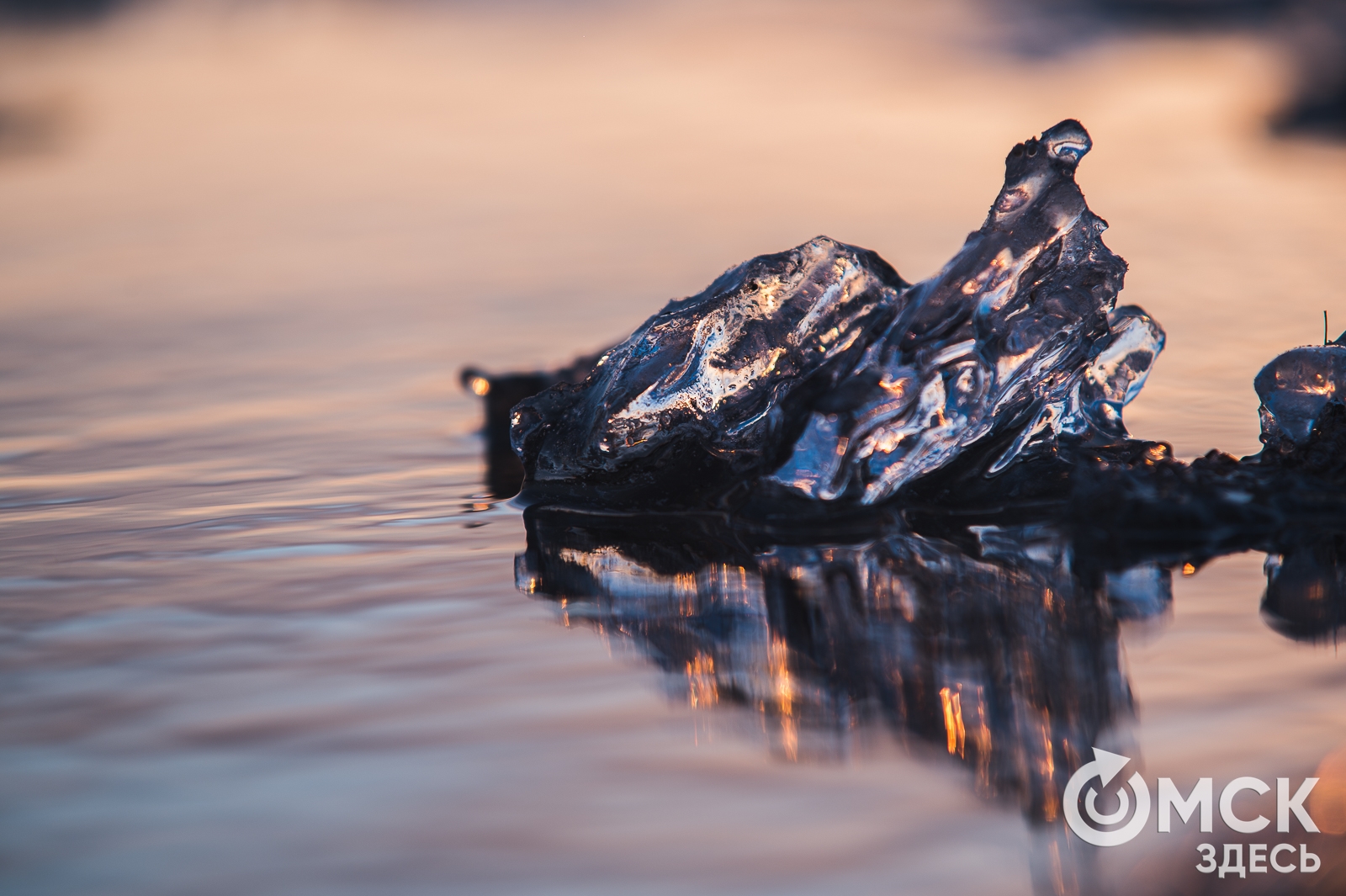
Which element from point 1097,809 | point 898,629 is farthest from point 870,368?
point 1097,809

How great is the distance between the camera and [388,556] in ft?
6.63

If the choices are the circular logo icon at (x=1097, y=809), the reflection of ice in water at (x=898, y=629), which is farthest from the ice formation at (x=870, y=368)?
the circular logo icon at (x=1097, y=809)

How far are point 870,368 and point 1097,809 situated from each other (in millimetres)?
1344

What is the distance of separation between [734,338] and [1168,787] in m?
1.51

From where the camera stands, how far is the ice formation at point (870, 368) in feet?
7.36

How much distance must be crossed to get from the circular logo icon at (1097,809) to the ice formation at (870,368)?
112 cm

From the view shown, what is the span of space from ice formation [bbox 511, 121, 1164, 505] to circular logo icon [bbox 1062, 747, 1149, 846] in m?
1.12

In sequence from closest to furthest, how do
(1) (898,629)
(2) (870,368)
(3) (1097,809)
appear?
(3) (1097,809)
(1) (898,629)
(2) (870,368)

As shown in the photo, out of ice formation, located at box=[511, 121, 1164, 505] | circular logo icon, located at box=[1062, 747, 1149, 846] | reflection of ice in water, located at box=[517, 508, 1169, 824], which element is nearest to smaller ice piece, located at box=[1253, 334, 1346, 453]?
ice formation, located at box=[511, 121, 1164, 505]

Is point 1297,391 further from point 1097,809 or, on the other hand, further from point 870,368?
point 1097,809

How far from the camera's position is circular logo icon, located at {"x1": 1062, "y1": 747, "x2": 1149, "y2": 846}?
98 centimetres

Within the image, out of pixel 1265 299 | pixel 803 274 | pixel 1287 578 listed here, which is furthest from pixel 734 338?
pixel 1265 299

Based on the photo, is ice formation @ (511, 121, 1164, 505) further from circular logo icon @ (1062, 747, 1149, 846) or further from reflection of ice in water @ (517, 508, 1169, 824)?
circular logo icon @ (1062, 747, 1149, 846)

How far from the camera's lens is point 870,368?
2277 mm
